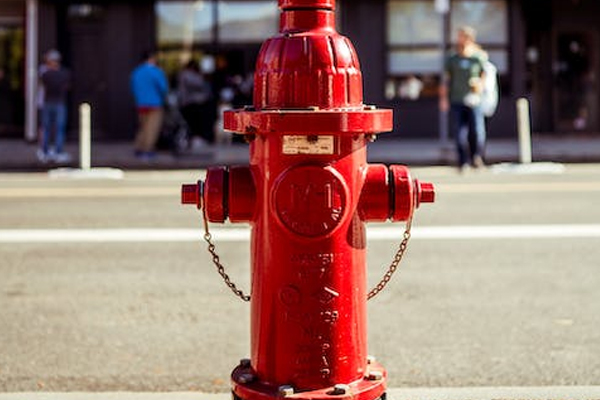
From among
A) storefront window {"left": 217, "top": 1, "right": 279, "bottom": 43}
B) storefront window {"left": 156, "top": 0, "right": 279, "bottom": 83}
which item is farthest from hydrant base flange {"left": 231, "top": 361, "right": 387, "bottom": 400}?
storefront window {"left": 217, "top": 1, "right": 279, "bottom": 43}

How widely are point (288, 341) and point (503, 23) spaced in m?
22.5

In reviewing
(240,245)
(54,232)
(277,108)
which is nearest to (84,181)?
(54,232)

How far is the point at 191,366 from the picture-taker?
5.66 m

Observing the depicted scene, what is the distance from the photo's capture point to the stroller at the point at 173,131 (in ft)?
68.5

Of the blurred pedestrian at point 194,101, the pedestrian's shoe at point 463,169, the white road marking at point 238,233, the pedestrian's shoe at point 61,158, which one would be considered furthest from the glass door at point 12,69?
the white road marking at point 238,233

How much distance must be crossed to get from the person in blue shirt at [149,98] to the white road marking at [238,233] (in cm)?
946

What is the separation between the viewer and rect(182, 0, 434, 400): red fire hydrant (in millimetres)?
3344

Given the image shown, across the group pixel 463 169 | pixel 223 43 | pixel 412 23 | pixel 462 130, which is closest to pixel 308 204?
pixel 462 130

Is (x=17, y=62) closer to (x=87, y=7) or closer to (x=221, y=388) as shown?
(x=87, y=7)

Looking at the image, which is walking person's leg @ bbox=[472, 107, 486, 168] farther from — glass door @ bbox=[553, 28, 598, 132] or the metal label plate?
the metal label plate

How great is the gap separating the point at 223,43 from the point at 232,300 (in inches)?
703

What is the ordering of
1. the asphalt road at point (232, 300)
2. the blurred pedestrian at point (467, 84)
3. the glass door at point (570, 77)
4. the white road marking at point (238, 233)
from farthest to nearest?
the glass door at point (570, 77), the blurred pedestrian at point (467, 84), the white road marking at point (238, 233), the asphalt road at point (232, 300)

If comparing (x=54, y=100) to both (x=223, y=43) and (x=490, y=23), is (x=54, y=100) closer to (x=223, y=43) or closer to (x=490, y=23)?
(x=223, y=43)

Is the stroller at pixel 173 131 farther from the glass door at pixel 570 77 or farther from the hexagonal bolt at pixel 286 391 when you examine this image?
the hexagonal bolt at pixel 286 391
